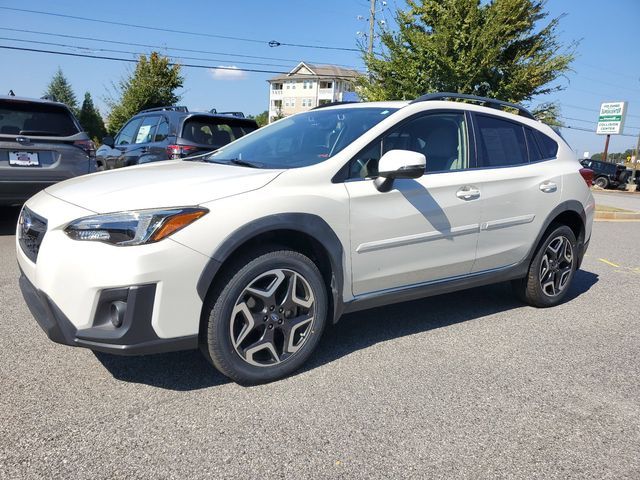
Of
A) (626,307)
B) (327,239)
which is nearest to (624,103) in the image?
(626,307)

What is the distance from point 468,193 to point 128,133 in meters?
7.54

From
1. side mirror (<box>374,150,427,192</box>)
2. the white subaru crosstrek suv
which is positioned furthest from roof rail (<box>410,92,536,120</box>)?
side mirror (<box>374,150,427,192</box>)

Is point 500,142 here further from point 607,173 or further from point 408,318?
point 607,173

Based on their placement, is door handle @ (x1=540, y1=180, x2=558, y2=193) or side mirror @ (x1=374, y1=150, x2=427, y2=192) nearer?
side mirror @ (x1=374, y1=150, x2=427, y2=192)

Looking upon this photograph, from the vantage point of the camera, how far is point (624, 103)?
38062mm

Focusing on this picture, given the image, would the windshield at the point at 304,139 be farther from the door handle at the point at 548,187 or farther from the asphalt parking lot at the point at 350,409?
the door handle at the point at 548,187

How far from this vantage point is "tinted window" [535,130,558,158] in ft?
14.8

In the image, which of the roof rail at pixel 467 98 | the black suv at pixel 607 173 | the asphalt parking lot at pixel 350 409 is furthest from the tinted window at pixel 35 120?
the black suv at pixel 607 173

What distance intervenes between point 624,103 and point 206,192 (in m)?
43.4

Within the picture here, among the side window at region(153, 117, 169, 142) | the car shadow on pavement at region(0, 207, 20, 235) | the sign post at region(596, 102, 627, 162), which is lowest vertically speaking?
the car shadow on pavement at region(0, 207, 20, 235)

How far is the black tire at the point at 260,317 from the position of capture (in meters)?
2.67

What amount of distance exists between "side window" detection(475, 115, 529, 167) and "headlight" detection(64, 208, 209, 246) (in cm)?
246

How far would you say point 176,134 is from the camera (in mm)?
7691

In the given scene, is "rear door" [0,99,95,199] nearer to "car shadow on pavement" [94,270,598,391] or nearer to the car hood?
the car hood
